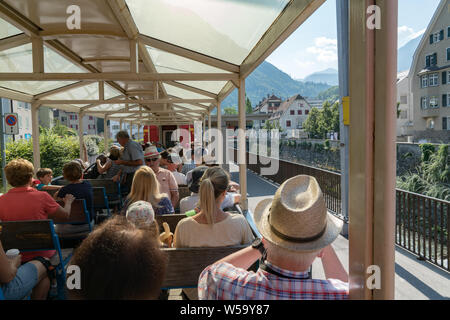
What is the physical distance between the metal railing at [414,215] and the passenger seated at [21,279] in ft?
14.3

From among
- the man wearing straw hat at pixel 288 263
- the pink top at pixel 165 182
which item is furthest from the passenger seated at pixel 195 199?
the man wearing straw hat at pixel 288 263


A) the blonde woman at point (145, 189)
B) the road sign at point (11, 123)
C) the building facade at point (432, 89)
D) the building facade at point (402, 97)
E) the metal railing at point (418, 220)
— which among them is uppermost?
the building facade at point (432, 89)

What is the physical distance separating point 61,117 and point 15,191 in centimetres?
9866

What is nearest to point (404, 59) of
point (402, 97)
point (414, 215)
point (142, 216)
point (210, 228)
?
point (210, 228)

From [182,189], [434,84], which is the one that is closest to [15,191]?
[182,189]

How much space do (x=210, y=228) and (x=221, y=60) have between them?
3283 mm

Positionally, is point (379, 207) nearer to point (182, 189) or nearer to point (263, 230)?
point (263, 230)

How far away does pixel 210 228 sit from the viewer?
2.42 metres

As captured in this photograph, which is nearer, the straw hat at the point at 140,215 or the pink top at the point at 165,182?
the straw hat at the point at 140,215

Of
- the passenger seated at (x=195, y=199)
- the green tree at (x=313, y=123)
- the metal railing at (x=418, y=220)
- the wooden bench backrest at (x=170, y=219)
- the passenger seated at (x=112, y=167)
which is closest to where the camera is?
the wooden bench backrest at (x=170, y=219)

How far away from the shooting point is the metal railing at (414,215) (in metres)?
4.34

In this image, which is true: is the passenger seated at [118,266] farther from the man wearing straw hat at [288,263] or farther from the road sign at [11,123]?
the road sign at [11,123]

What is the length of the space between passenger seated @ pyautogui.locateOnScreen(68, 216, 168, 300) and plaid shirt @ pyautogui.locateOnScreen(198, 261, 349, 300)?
331mm

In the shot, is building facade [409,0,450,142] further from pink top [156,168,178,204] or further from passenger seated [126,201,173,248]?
passenger seated [126,201,173,248]
